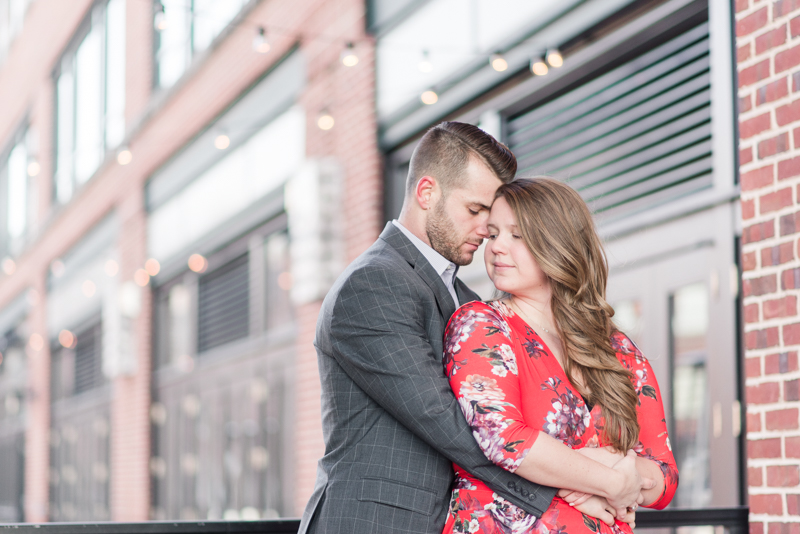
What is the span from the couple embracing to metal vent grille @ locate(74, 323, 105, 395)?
44.6ft

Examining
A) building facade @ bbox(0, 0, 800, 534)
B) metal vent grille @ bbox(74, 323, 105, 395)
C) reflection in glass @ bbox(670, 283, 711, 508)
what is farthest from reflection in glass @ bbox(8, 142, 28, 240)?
reflection in glass @ bbox(670, 283, 711, 508)

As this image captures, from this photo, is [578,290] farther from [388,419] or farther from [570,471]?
[388,419]

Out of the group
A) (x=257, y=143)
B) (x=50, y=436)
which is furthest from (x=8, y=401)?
(x=257, y=143)

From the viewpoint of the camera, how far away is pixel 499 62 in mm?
6160

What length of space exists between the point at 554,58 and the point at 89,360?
12.4 m

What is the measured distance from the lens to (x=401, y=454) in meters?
2.44

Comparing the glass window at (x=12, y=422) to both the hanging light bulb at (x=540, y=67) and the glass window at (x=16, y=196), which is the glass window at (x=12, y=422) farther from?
the hanging light bulb at (x=540, y=67)

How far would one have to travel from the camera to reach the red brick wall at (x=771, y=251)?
3229 millimetres

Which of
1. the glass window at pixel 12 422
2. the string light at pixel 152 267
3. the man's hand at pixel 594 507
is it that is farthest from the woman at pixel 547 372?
the glass window at pixel 12 422

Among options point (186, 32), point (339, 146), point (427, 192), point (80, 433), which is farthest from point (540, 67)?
point (80, 433)

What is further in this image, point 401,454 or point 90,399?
point 90,399

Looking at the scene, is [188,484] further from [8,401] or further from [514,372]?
[8,401]

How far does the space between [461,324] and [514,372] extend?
194mm

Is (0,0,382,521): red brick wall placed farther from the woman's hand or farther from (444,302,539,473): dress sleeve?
the woman's hand
